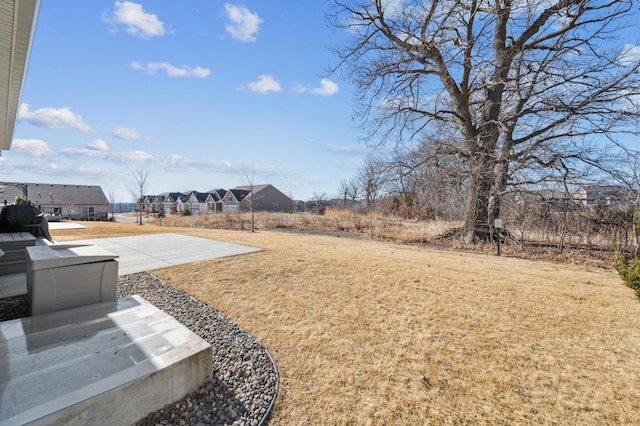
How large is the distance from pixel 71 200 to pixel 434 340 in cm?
4000

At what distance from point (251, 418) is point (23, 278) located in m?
4.03

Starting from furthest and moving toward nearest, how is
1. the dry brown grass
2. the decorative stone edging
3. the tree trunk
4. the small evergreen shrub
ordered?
the tree trunk
the small evergreen shrub
the dry brown grass
the decorative stone edging

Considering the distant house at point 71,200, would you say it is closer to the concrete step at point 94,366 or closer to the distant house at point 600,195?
the concrete step at point 94,366

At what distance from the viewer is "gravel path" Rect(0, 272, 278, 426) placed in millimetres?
1621

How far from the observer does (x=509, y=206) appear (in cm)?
845

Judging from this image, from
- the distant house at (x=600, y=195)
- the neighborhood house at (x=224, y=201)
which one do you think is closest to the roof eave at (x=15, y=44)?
the distant house at (x=600, y=195)

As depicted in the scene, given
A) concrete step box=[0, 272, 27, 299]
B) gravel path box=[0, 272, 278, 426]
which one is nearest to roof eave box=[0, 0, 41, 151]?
Result: concrete step box=[0, 272, 27, 299]

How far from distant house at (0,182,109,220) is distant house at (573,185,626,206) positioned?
1449 inches

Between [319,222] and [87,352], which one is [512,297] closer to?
[87,352]

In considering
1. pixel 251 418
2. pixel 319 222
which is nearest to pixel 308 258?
pixel 251 418

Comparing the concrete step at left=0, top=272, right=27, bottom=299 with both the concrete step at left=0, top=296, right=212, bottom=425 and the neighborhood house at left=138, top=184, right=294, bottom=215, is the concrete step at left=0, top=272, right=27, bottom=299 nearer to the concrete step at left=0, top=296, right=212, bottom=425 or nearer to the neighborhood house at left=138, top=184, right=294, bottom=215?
the concrete step at left=0, top=296, right=212, bottom=425

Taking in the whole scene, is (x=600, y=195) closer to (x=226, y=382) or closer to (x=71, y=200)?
(x=226, y=382)

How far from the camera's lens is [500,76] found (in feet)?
27.6

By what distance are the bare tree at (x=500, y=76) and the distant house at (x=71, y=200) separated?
1261 inches
